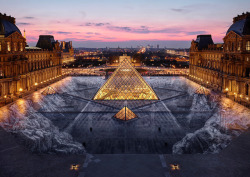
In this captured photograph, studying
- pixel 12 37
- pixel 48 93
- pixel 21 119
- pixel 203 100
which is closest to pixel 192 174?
pixel 21 119

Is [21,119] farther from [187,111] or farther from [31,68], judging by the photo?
[31,68]

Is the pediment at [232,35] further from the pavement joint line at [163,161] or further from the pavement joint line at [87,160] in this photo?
the pavement joint line at [87,160]

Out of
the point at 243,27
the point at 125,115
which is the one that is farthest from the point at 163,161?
the point at 243,27

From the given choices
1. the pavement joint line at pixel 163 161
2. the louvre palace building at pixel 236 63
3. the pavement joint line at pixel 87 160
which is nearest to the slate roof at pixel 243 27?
the louvre palace building at pixel 236 63

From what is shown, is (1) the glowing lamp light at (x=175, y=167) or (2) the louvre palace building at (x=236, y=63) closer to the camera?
(1) the glowing lamp light at (x=175, y=167)

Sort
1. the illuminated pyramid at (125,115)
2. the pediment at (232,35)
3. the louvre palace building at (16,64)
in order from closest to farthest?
the illuminated pyramid at (125,115), the louvre palace building at (16,64), the pediment at (232,35)

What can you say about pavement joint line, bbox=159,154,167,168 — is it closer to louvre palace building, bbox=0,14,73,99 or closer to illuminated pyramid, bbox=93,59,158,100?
illuminated pyramid, bbox=93,59,158,100

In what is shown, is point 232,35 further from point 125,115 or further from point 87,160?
point 87,160

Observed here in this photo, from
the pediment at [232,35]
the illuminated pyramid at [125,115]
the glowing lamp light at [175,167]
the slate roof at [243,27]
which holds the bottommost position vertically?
the glowing lamp light at [175,167]
